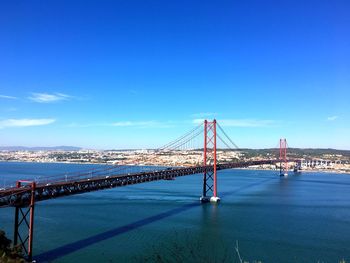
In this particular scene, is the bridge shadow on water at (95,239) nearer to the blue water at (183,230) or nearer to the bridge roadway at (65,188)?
the blue water at (183,230)

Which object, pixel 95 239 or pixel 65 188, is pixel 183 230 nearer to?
pixel 95 239

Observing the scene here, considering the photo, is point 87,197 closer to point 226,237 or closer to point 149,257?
point 226,237

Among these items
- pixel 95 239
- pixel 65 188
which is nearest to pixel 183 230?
pixel 95 239

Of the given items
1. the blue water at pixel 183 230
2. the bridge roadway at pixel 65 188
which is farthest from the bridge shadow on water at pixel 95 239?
the bridge roadway at pixel 65 188

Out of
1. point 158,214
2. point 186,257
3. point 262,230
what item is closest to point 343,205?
point 262,230

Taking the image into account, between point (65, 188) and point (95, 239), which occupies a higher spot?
point (65, 188)

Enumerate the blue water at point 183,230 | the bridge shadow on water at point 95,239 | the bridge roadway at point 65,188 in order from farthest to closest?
the blue water at point 183,230, the bridge shadow on water at point 95,239, the bridge roadway at point 65,188

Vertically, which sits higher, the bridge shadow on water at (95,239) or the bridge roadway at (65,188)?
the bridge roadway at (65,188)

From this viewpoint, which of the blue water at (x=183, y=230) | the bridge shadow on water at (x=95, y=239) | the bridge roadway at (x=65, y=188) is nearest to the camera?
the bridge roadway at (x=65, y=188)
